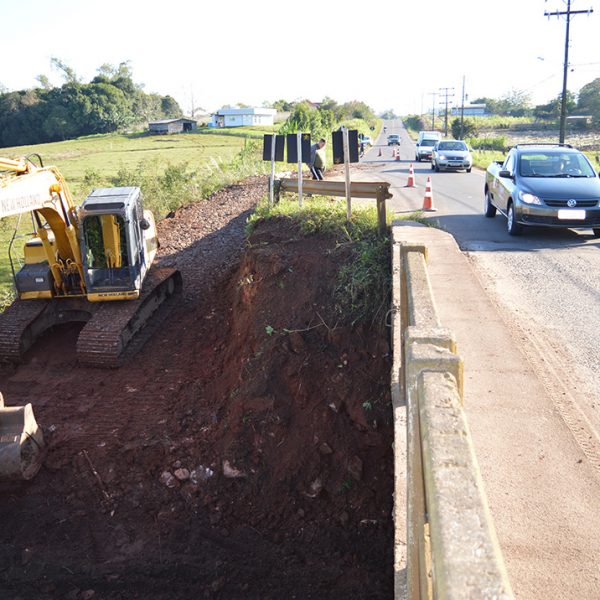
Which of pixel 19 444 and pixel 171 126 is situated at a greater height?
pixel 171 126

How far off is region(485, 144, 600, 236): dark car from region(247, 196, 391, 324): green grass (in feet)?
12.1

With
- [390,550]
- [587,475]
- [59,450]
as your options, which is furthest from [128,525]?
[587,475]

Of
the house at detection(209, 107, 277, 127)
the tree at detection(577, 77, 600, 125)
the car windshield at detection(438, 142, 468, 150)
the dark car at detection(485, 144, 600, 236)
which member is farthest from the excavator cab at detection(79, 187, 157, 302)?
the house at detection(209, 107, 277, 127)

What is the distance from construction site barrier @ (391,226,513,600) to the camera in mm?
1838

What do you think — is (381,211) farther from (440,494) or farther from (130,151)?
(130,151)

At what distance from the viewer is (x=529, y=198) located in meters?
12.1

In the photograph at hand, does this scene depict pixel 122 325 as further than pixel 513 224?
No

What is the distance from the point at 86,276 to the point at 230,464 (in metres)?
4.80

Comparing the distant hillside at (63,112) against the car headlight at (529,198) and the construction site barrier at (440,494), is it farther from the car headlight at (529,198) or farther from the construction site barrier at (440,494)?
the construction site barrier at (440,494)

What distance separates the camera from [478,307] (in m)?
7.62

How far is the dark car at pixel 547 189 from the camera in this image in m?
11.7

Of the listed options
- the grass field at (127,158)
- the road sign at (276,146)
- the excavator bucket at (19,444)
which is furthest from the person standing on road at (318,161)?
the excavator bucket at (19,444)

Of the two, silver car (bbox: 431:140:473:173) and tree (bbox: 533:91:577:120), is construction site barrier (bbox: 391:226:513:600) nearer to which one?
silver car (bbox: 431:140:473:173)

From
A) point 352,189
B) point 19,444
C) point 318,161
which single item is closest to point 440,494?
point 19,444
